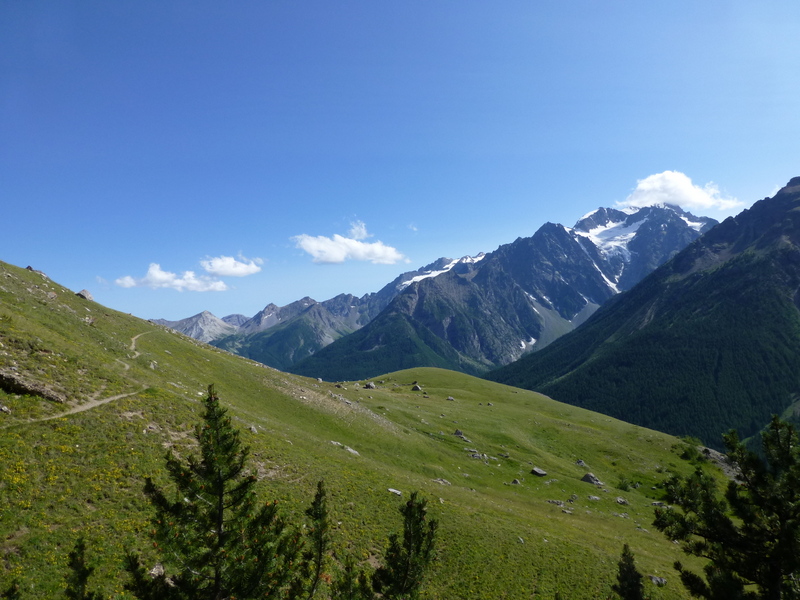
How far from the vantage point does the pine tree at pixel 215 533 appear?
12523 millimetres

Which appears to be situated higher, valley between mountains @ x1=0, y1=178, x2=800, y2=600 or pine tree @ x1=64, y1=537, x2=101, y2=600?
pine tree @ x1=64, y1=537, x2=101, y2=600

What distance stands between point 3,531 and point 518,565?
35.5 m

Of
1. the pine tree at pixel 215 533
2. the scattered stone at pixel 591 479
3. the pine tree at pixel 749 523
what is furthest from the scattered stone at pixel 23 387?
the scattered stone at pixel 591 479

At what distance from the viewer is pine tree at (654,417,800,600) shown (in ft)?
47.5

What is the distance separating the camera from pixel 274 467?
34625 mm

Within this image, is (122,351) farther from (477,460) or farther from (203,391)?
(477,460)

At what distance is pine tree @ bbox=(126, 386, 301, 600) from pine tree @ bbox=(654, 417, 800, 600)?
16198mm

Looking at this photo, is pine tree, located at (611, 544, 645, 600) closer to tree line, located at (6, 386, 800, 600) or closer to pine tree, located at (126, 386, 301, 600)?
tree line, located at (6, 386, 800, 600)

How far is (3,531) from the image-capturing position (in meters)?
17.9

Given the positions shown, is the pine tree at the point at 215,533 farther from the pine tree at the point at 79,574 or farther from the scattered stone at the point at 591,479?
the scattered stone at the point at 591,479

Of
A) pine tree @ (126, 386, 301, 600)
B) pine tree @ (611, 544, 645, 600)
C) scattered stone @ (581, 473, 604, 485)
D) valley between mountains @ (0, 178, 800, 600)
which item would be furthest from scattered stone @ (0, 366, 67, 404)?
scattered stone @ (581, 473, 604, 485)

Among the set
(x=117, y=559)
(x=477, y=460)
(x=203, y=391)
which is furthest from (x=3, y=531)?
(x=477, y=460)

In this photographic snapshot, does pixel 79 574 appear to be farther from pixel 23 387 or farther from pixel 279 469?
pixel 23 387

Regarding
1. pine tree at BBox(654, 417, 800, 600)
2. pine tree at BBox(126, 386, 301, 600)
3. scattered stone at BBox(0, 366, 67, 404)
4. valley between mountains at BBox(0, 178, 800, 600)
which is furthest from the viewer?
scattered stone at BBox(0, 366, 67, 404)
